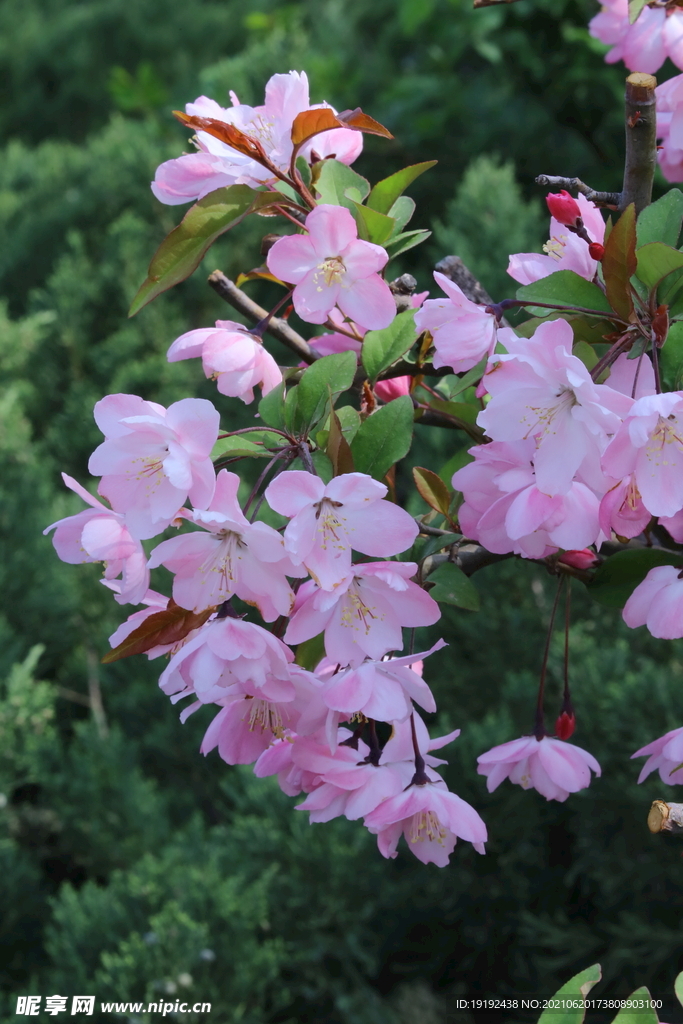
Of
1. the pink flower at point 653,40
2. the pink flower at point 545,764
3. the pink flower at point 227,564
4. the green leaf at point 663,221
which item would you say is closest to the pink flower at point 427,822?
the pink flower at point 545,764

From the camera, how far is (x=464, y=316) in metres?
0.62

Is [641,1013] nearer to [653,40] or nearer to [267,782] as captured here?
[653,40]

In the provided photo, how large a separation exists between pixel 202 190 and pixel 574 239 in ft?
0.90

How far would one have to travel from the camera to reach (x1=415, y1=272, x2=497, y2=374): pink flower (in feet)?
2.02

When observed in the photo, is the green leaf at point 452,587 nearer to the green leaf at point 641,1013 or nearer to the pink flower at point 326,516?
the pink flower at point 326,516

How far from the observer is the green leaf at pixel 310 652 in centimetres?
64

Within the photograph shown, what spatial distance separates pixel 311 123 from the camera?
634 mm

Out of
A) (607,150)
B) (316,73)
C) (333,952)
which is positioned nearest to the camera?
(333,952)

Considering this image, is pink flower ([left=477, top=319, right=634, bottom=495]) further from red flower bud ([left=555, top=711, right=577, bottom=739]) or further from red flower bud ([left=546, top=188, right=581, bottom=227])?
red flower bud ([left=555, top=711, right=577, bottom=739])

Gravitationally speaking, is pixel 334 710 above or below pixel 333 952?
above

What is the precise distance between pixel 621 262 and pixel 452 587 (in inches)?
9.2

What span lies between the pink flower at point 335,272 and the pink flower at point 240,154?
7 cm

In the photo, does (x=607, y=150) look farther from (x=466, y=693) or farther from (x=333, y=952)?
(x=333, y=952)

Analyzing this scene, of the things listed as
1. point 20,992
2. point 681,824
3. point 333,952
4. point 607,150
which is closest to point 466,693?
point 333,952
